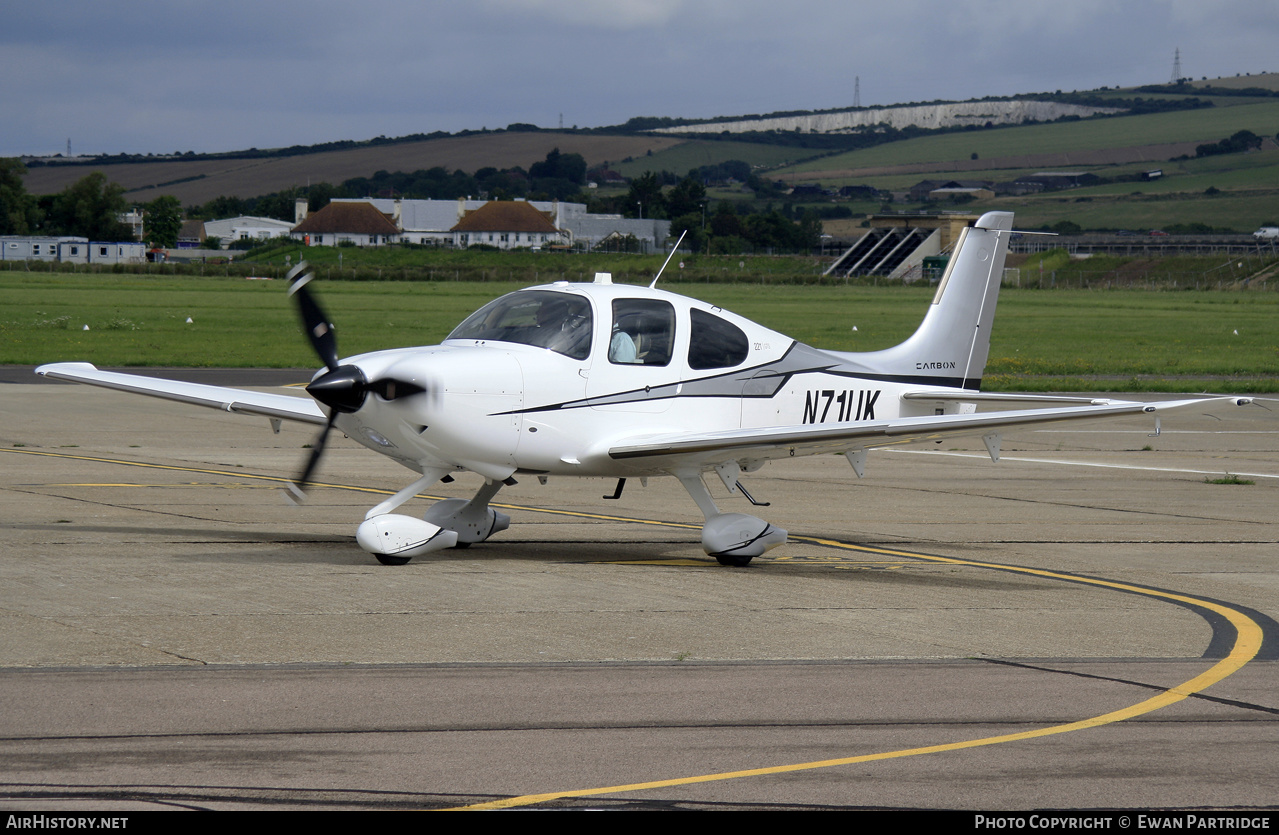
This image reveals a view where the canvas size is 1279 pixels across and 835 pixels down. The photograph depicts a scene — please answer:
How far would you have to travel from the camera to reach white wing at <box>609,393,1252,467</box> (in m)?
10.9

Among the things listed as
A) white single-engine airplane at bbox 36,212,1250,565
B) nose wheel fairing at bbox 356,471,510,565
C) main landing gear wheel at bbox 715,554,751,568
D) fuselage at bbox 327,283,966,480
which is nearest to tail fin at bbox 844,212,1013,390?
white single-engine airplane at bbox 36,212,1250,565

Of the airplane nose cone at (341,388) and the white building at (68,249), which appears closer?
the airplane nose cone at (341,388)

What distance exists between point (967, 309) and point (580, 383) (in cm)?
537

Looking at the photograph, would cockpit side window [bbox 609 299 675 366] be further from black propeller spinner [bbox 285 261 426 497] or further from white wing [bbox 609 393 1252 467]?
black propeller spinner [bbox 285 261 426 497]

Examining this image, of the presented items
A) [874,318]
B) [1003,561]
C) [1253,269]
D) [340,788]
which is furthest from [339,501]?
[1253,269]

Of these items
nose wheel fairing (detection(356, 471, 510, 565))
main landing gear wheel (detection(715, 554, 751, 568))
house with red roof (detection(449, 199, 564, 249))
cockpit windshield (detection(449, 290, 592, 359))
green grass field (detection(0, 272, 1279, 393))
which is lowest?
green grass field (detection(0, 272, 1279, 393))

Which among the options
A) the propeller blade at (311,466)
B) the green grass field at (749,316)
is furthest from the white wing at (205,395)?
the green grass field at (749,316)

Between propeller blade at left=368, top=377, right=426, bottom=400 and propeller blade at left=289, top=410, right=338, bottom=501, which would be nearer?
propeller blade at left=368, top=377, right=426, bottom=400

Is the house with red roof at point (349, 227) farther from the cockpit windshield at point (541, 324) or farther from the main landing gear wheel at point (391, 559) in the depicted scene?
the main landing gear wheel at point (391, 559)

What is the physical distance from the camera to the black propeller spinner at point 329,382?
10.3m

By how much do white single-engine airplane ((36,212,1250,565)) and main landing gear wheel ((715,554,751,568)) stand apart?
0.8 inches

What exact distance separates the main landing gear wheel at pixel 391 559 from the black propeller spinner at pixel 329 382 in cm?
83

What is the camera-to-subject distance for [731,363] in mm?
12438

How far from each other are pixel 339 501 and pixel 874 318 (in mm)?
50624
